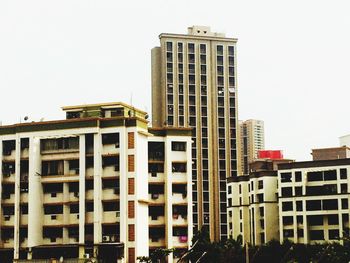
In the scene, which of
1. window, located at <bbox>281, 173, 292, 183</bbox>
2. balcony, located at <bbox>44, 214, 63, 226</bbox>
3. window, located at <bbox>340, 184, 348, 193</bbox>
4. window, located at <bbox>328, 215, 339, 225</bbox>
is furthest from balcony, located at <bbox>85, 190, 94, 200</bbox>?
window, located at <bbox>340, 184, 348, 193</bbox>

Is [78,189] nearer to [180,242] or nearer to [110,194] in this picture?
[110,194]

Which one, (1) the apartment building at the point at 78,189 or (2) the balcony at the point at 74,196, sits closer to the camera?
(1) the apartment building at the point at 78,189

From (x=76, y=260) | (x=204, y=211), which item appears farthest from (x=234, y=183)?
(x=76, y=260)

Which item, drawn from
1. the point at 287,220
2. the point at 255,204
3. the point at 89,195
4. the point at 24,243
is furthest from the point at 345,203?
the point at 24,243

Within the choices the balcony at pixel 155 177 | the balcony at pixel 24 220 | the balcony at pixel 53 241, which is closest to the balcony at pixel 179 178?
the balcony at pixel 155 177

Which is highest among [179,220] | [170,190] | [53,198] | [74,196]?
[170,190]

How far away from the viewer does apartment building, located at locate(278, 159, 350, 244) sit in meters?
78.6

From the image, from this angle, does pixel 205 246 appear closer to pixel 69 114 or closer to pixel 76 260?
pixel 76 260

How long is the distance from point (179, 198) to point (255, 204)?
102ft

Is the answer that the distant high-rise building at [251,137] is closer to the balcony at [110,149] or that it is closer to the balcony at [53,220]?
the balcony at [110,149]

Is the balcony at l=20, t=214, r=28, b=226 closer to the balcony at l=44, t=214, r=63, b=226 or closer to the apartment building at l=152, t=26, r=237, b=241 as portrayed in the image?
the balcony at l=44, t=214, r=63, b=226

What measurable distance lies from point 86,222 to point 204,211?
41.8 m

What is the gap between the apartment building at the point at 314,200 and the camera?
78625 millimetres

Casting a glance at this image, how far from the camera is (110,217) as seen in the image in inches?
2165
